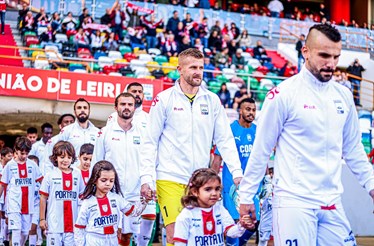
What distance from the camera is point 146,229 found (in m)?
9.48

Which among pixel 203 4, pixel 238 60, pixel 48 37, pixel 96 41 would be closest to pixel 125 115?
pixel 48 37

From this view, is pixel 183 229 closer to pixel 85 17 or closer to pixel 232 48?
pixel 85 17

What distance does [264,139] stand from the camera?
5.35 m

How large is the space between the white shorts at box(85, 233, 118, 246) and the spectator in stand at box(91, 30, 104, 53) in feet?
53.6

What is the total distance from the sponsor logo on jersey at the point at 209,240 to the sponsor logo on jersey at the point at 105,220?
2.23 meters

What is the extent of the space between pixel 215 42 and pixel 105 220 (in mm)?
19858

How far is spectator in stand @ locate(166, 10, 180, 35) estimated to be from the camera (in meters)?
27.6

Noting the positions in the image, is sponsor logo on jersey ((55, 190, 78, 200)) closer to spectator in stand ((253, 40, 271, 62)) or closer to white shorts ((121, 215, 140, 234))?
white shorts ((121, 215, 140, 234))

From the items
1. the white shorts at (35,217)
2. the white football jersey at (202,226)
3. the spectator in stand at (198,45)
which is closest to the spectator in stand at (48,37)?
the spectator in stand at (198,45)

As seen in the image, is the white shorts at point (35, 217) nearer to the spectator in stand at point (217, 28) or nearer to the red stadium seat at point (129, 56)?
the red stadium seat at point (129, 56)

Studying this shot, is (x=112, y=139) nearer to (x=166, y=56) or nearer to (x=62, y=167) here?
(x=62, y=167)

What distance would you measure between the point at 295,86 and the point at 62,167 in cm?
546

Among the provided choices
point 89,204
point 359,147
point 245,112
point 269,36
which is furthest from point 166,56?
point 359,147

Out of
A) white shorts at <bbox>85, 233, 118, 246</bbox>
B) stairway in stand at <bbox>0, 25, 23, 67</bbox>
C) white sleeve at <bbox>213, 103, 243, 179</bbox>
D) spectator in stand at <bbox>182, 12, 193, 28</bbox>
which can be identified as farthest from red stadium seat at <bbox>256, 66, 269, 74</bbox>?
white sleeve at <bbox>213, 103, 243, 179</bbox>
